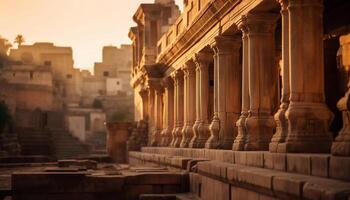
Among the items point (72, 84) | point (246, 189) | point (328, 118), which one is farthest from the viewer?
point (72, 84)

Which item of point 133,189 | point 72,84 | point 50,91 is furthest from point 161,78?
point 72,84

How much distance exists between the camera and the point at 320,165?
24.3ft

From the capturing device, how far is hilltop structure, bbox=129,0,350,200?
7.74 m

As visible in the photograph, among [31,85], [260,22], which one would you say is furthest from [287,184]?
[31,85]

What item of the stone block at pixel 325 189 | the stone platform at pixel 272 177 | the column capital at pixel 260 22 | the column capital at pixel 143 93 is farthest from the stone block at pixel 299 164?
the column capital at pixel 143 93

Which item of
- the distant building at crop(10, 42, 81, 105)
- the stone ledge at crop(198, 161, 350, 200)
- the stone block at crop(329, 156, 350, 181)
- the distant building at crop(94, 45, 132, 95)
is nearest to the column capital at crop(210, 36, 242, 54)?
the stone ledge at crop(198, 161, 350, 200)

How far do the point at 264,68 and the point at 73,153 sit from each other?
35.8 meters

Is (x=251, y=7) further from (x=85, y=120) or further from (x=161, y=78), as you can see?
(x=85, y=120)

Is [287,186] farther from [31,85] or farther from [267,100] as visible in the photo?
[31,85]

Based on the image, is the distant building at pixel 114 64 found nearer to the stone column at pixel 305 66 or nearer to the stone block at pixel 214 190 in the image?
the stone block at pixel 214 190

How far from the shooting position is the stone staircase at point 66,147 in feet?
155

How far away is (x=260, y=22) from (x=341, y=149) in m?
6.67

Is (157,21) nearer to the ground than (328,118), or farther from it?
farther from it

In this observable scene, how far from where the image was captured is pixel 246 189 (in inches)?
351
